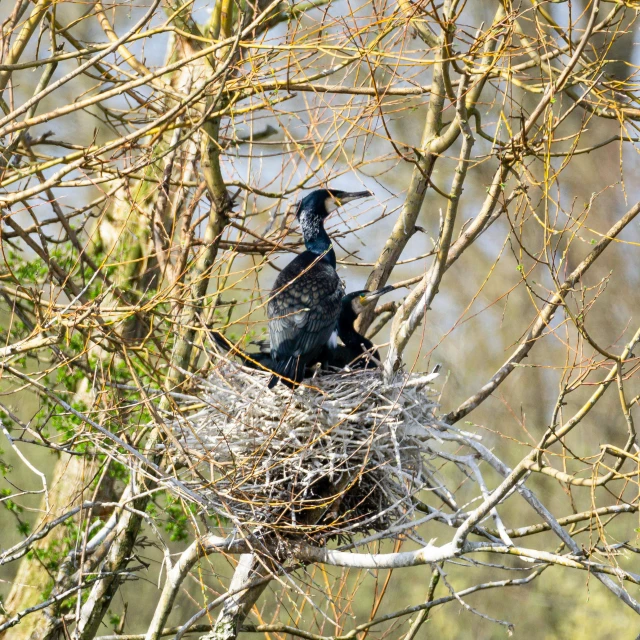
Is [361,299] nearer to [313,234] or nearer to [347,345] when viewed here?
[347,345]

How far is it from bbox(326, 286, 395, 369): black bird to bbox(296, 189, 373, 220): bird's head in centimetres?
56

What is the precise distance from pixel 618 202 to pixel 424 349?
10.1 ft

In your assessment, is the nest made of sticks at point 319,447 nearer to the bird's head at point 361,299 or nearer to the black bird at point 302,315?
the black bird at point 302,315

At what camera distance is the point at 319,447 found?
3.74 m

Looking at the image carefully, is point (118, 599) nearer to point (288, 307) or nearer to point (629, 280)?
point (629, 280)

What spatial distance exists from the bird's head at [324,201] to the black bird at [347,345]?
1.85ft

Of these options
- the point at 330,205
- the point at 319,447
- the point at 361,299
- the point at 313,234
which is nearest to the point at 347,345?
the point at 361,299

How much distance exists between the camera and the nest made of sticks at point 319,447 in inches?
142

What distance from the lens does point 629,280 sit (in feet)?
34.0

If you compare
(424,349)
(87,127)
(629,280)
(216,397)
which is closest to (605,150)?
(629,280)

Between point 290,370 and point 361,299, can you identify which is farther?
point 361,299

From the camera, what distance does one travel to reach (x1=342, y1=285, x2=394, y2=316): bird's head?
453 cm

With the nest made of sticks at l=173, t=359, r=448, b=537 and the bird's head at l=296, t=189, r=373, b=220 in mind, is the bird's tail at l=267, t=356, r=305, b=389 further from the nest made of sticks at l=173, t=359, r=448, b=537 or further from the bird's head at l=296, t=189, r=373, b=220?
the bird's head at l=296, t=189, r=373, b=220

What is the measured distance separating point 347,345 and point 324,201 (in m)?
0.86
